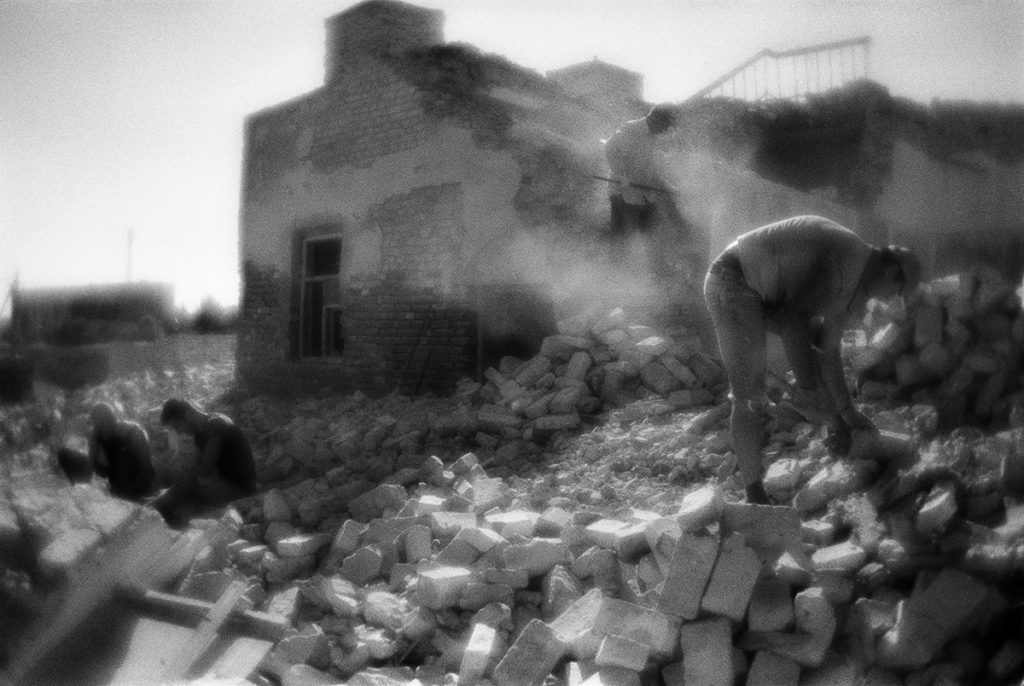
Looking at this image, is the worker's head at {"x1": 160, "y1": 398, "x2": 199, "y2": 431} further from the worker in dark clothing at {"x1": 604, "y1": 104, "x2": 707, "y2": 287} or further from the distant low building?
the worker in dark clothing at {"x1": 604, "y1": 104, "x2": 707, "y2": 287}

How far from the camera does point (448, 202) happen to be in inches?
299

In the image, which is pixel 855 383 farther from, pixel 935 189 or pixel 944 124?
pixel 944 124

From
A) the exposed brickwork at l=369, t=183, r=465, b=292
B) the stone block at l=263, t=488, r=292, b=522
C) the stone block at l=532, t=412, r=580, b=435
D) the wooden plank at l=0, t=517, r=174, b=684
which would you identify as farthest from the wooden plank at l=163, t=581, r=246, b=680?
the exposed brickwork at l=369, t=183, r=465, b=292

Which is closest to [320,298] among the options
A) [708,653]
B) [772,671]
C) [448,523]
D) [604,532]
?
[448,523]

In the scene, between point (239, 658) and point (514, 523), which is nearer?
point (239, 658)

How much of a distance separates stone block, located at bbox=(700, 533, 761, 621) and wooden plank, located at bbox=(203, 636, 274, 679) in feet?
6.68

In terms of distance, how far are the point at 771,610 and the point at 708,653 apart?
0.30 m

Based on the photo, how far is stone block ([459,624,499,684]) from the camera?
128 inches

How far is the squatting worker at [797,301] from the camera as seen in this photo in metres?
3.42

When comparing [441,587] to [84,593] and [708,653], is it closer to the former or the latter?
[708,653]

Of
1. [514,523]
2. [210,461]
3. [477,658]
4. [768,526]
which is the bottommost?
[477,658]

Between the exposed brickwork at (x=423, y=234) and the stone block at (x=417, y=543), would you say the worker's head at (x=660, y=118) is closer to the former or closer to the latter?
the exposed brickwork at (x=423, y=234)

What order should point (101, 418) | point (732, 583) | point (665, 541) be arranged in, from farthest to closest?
point (101, 418) < point (665, 541) < point (732, 583)

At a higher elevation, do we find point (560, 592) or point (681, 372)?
point (681, 372)
